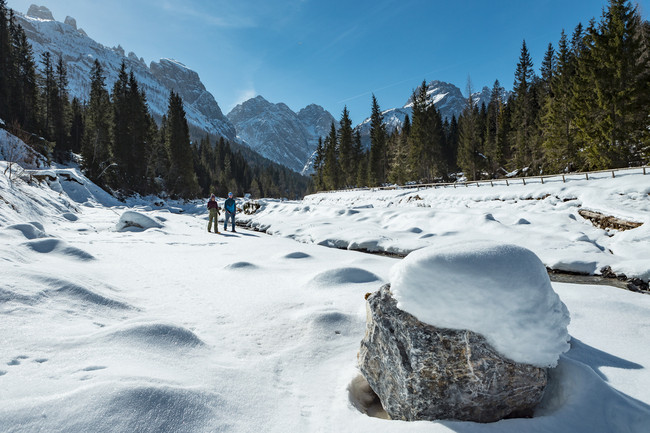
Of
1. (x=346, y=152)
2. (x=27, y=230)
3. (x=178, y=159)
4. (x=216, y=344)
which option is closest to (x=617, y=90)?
(x=216, y=344)

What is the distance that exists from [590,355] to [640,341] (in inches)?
42.1

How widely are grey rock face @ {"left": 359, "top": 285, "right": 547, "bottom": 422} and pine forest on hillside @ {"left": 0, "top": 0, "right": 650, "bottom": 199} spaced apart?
947 inches

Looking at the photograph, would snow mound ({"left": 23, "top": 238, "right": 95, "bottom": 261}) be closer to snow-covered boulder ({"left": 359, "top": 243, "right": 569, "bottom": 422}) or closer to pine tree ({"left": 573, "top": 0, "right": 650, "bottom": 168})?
snow-covered boulder ({"left": 359, "top": 243, "right": 569, "bottom": 422})

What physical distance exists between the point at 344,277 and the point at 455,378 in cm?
348

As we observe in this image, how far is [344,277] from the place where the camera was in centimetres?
573

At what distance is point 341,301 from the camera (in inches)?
186

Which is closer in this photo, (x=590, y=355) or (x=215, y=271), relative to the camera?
(x=590, y=355)

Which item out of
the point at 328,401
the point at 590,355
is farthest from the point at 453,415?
the point at 590,355

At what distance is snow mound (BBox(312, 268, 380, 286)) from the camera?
220 inches

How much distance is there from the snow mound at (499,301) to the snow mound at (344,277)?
326 centimetres

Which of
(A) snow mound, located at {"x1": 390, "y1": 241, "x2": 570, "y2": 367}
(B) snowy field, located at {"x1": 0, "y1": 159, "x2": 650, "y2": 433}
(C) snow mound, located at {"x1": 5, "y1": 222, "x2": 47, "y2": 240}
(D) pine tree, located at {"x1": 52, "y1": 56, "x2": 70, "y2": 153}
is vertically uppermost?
(D) pine tree, located at {"x1": 52, "y1": 56, "x2": 70, "y2": 153}

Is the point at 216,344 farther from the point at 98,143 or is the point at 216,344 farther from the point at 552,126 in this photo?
the point at 98,143

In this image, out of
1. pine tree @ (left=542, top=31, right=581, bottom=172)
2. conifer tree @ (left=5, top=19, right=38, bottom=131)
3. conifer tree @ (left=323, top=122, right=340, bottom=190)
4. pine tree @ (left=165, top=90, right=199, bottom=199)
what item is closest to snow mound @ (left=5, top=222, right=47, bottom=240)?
pine tree @ (left=542, top=31, right=581, bottom=172)

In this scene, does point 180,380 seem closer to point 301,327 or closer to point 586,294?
point 301,327
